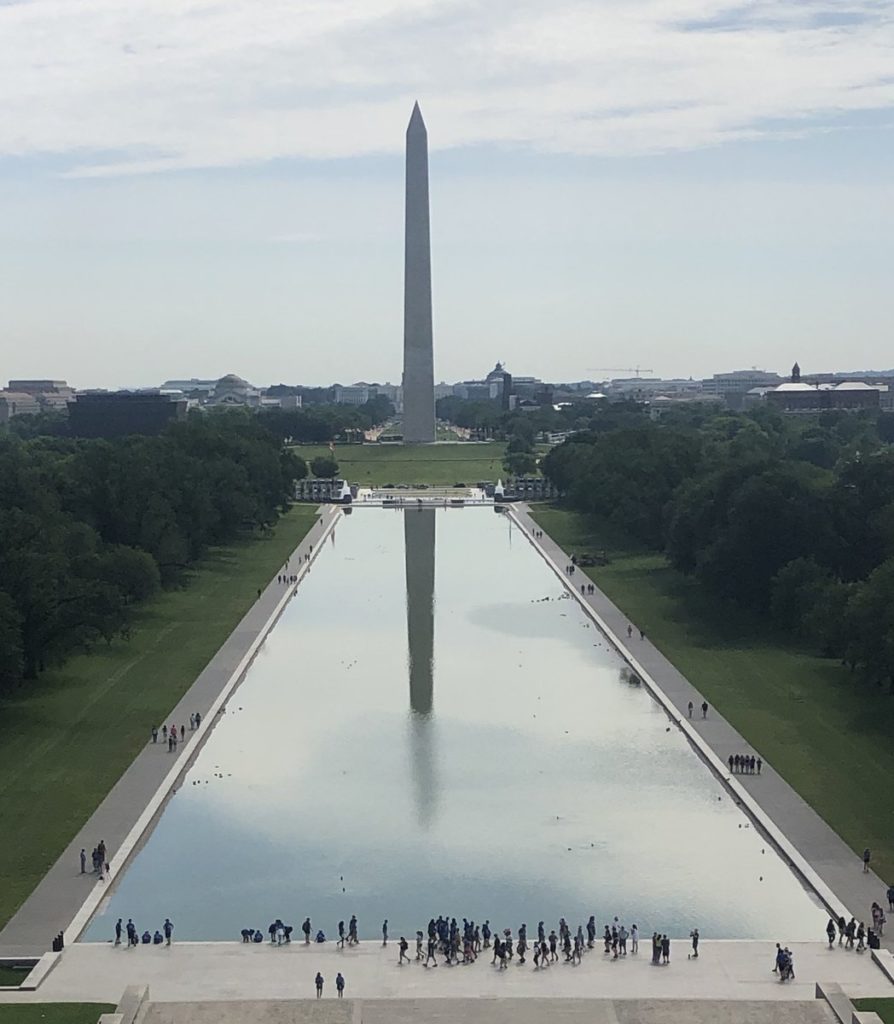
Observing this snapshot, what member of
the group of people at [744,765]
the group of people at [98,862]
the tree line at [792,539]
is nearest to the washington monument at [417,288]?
the tree line at [792,539]

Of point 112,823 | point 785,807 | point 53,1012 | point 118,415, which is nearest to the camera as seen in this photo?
point 53,1012

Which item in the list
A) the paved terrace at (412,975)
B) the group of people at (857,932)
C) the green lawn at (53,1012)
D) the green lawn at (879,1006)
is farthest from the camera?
the group of people at (857,932)

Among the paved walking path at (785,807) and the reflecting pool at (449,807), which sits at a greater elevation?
the paved walking path at (785,807)

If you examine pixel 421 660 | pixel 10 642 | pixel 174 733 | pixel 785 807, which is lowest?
pixel 421 660

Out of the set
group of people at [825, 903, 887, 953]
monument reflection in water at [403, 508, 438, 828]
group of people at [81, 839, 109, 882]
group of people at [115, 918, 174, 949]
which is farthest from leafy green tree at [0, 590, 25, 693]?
group of people at [825, 903, 887, 953]

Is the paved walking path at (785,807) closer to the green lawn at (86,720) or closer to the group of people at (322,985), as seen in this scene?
the group of people at (322,985)

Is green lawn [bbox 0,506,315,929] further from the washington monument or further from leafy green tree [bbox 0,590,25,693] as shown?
the washington monument

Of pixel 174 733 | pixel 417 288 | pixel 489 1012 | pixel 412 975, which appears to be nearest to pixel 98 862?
pixel 412 975

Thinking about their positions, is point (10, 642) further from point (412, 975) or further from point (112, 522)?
point (112, 522)
